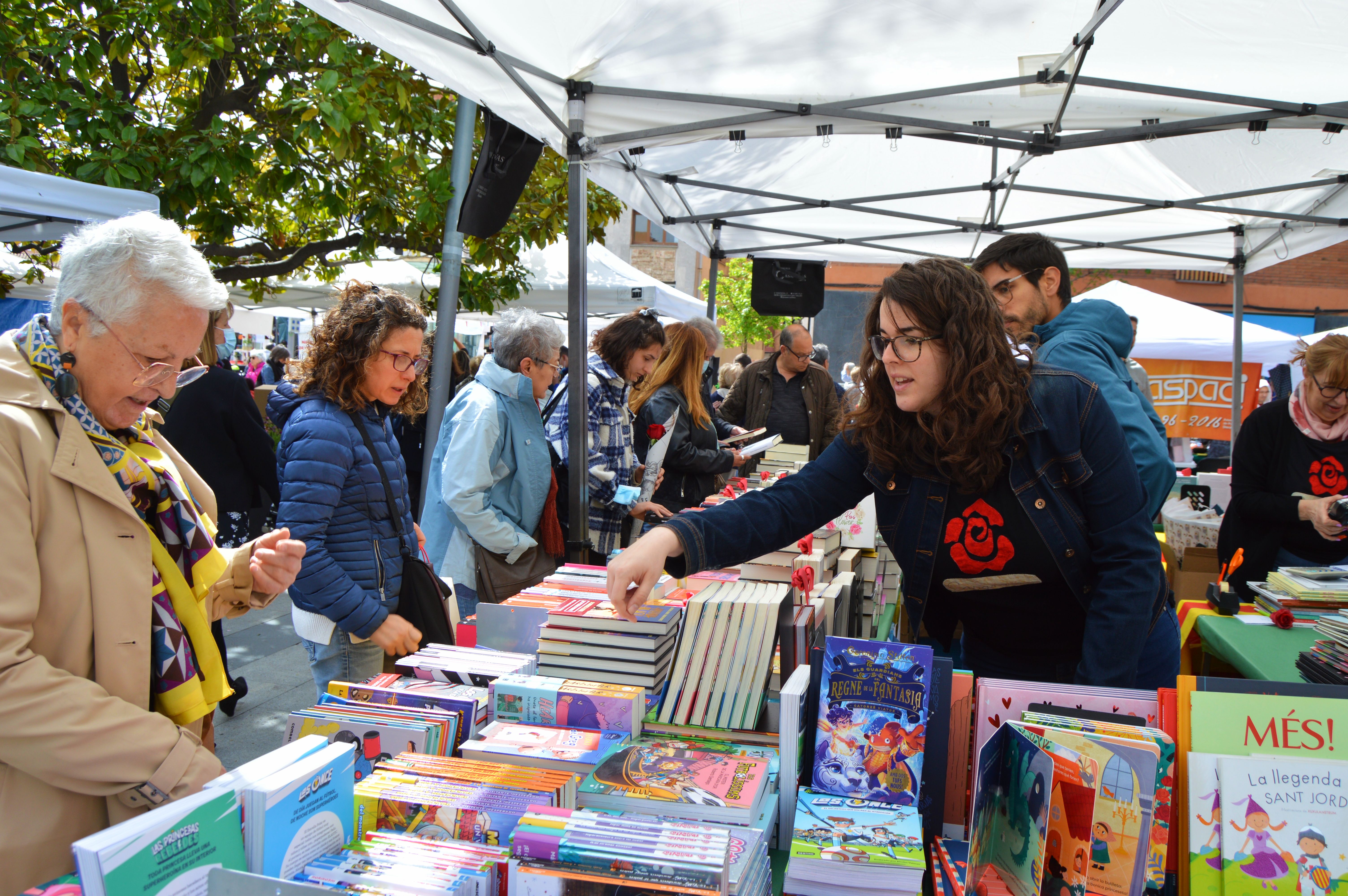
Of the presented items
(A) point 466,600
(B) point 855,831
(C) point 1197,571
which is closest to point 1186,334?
(C) point 1197,571

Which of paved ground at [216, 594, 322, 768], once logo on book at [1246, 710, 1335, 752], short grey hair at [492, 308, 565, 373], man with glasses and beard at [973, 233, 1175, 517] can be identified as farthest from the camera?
paved ground at [216, 594, 322, 768]

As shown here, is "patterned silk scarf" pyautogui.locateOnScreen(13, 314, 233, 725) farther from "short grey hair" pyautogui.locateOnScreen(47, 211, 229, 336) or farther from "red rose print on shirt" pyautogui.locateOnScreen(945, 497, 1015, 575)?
"red rose print on shirt" pyautogui.locateOnScreen(945, 497, 1015, 575)

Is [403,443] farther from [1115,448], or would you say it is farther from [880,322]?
[1115,448]

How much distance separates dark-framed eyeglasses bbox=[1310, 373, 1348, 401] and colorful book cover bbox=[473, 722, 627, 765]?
11.8 feet

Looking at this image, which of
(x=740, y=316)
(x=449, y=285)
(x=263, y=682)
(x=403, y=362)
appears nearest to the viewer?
(x=403, y=362)

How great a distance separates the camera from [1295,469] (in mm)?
3748

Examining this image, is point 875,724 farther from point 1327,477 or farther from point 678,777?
point 1327,477

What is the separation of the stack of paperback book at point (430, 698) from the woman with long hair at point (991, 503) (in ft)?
1.22

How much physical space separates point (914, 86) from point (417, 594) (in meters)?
2.94

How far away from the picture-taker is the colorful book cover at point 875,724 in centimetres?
155

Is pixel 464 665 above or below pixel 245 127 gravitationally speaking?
below

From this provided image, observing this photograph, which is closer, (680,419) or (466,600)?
(466,600)

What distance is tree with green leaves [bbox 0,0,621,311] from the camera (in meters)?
5.06

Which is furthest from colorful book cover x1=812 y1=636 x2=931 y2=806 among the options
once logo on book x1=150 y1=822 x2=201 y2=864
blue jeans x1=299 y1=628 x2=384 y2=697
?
blue jeans x1=299 y1=628 x2=384 y2=697
